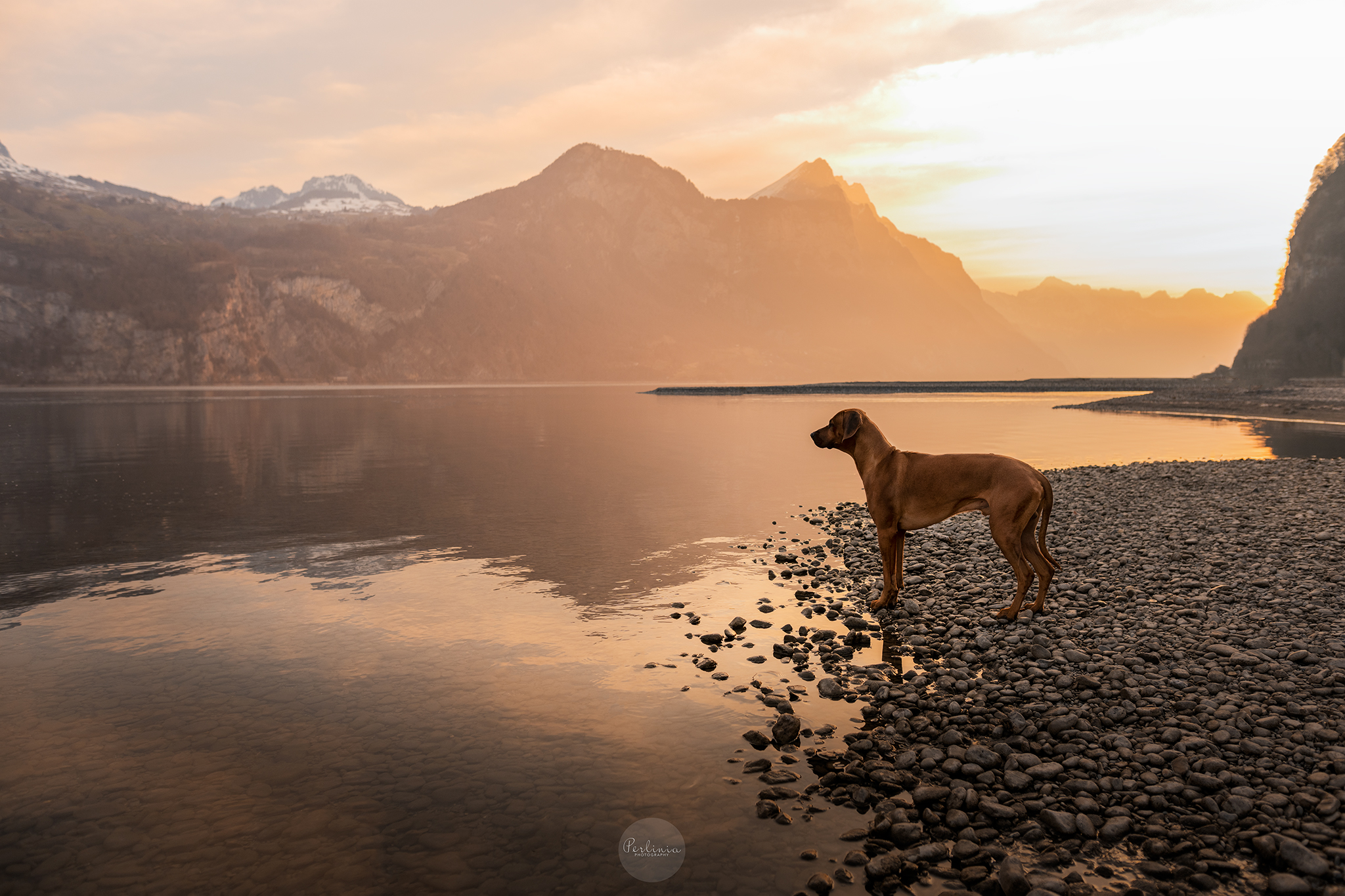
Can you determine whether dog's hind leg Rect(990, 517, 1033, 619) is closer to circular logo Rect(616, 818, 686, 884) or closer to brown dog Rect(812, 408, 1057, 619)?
brown dog Rect(812, 408, 1057, 619)

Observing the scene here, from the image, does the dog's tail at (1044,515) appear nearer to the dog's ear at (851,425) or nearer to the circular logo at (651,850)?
the dog's ear at (851,425)

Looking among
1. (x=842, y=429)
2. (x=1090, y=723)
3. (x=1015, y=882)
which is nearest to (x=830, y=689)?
(x=1090, y=723)

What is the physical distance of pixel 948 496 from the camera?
10898 millimetres

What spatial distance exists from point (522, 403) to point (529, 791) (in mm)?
101443

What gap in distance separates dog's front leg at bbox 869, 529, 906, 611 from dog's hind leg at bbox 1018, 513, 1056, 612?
176 cm

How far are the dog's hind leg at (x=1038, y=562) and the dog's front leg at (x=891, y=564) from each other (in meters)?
1.76

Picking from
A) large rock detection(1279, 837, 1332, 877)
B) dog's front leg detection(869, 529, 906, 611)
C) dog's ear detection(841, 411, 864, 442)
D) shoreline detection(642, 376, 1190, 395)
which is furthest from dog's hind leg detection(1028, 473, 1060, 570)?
shoreline detection(642, 376, 1190, 395)

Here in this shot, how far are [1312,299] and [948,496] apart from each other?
177m

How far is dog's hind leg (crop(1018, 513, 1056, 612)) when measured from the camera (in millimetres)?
10625

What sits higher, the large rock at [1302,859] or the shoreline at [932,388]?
the shoreline at [932,388]

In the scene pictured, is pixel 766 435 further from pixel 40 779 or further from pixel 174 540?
pixel 40 779

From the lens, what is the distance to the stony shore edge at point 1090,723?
18.1ft

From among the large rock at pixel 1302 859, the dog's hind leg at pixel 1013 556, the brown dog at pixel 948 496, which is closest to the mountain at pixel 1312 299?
the brown dog at pixel 948 496

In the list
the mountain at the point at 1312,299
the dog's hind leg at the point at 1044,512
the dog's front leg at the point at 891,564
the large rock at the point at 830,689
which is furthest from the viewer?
the mountain at the point at 1312,299
